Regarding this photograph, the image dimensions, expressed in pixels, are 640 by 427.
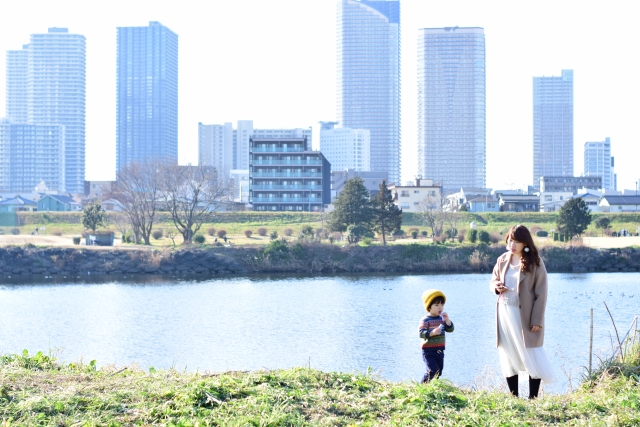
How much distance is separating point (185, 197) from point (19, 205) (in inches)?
1772

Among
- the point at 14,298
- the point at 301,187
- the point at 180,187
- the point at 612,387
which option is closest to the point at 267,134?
the point at 301,187

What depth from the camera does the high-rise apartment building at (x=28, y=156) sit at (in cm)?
18700

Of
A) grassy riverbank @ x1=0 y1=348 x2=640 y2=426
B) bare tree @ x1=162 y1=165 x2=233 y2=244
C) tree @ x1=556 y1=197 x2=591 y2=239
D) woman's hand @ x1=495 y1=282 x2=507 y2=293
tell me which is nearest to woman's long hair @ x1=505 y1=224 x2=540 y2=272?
woman's hand @ x1=495 y1=282 x2=507 y2=293

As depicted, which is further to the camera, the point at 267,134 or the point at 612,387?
the point at 267,134

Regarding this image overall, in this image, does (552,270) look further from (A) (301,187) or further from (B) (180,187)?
(A) (301,187)

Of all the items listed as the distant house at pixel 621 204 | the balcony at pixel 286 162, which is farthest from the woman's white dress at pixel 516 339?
the distant house at pixel 621 204

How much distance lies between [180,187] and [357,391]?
51.5 meters

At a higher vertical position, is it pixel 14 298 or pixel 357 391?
pixel 357 391

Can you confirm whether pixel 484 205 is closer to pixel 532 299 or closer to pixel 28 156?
pixel 532 299

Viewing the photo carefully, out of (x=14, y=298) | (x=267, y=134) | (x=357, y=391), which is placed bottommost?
(x=14, y=298)

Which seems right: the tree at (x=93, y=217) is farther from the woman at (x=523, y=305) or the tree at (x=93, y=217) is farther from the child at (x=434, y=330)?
the woman at (x=523, y=305)

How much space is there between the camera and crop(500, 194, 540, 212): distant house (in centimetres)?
9150

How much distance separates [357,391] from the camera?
6.70 metres

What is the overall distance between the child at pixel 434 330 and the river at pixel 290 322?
1.80m
